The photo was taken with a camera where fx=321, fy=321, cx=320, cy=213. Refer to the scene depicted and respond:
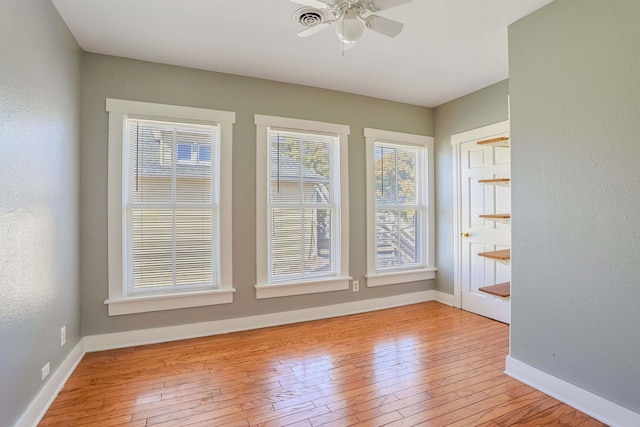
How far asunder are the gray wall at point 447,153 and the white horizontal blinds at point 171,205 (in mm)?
2858

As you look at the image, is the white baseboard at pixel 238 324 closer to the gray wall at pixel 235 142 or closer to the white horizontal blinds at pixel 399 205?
the gray wall at pixel 235 142

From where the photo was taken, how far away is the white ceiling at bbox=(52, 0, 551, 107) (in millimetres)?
2229

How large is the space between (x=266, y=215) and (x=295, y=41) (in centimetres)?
166

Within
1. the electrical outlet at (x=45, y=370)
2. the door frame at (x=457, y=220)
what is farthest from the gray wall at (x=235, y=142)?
the electrical outlet at (x=45, y=370)

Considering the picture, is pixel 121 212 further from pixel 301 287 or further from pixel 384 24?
pixel 384 24

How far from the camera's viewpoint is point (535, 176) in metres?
2.24

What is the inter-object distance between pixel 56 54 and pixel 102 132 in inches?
28.5

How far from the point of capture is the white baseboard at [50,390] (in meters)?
1.78

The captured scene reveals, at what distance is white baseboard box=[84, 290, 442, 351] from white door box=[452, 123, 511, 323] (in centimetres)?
53

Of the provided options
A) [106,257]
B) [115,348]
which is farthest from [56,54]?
[115,348]

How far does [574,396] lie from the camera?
2.02 meters

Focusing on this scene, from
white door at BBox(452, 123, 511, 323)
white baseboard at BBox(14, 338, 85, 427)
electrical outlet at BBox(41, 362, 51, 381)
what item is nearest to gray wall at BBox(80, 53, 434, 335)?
white baseboard at BBox(14, 338, 85, 427)

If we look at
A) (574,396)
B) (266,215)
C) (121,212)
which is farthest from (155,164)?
(574,396)

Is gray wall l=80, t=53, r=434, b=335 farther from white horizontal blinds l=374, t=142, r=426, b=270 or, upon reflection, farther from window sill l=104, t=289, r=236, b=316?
white horizontal blinds l=374, t=142, r=426, b=270
